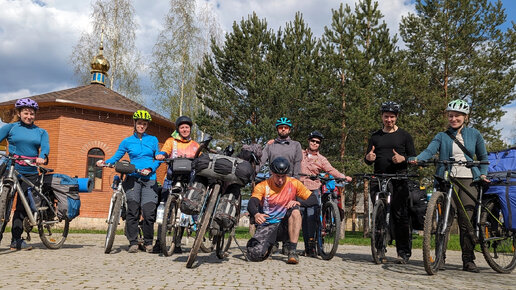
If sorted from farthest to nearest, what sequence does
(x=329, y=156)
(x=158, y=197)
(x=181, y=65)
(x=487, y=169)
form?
(x=181, y=65) → (x=329, y=156) → (x=158, y=197) → (x=487, y=169)

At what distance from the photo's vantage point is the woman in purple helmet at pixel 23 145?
6.95 meters

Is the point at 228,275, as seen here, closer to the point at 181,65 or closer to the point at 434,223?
the point at 434,223

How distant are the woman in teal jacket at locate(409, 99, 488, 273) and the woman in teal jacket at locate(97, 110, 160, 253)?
425 cm

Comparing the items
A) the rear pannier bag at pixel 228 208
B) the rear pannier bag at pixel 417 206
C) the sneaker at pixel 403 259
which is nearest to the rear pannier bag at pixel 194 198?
the rear pannier bag at pixel 228 208

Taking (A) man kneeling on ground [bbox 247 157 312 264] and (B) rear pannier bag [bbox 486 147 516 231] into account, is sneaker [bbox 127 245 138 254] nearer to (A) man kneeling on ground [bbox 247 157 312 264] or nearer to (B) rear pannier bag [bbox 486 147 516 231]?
(A) man kneeling on ground [bbox 247 157 312 264]

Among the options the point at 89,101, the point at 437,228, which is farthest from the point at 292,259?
the point at 89,101

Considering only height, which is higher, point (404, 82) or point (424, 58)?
point (424, 58)

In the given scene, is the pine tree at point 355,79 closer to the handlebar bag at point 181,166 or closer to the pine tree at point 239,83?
the pine tree at point 239,83

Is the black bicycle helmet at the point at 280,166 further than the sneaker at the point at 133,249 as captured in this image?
No

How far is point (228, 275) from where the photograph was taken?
15.7 ft

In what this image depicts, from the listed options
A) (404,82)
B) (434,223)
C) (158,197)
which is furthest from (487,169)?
(404,82)

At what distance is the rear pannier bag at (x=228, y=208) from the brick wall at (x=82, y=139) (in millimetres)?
16696

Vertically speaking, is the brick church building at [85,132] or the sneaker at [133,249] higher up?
the brick church building at [85,132]

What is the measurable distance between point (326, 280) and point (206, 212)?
5.35 ft
